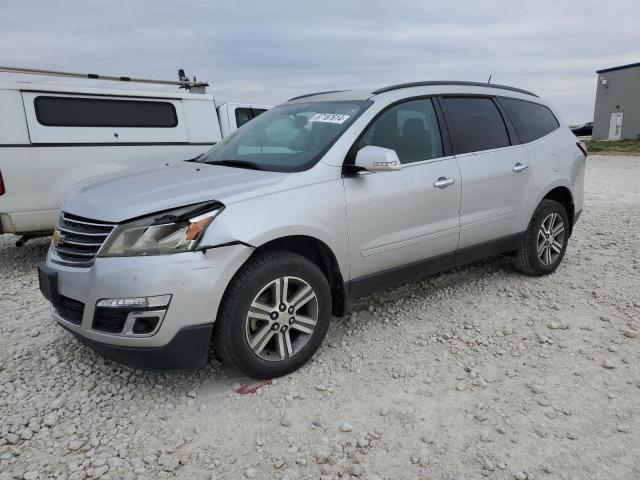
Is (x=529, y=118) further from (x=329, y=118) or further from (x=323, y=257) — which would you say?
(x=323, y=257)

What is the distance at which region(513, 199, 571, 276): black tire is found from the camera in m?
4.51

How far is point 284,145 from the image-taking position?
3.56 meters

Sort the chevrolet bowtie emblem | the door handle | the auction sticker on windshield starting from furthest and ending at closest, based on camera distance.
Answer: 1. the door handle
2. the auction sticker on windshield
3. the chevrolet bowtie emblem

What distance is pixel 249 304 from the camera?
2.79 metres

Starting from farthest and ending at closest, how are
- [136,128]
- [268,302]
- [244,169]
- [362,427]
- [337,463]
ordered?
[136,128], [244,169], [268,302], [362,427], [337,463]

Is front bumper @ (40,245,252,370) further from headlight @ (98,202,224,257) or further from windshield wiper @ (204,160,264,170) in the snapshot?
windshield wiper @ (204,160,264,170)

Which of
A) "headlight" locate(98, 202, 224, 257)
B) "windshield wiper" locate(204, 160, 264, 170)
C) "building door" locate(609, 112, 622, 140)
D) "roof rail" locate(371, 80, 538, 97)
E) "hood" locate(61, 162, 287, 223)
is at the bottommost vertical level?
"building door" locate(609, 112, 622, 140)

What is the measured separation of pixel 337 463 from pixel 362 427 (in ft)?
0.96

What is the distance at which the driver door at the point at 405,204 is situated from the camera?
3.27 meters

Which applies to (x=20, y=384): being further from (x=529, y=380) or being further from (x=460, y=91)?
(x=460, y=91)

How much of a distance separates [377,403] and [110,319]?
150 cm

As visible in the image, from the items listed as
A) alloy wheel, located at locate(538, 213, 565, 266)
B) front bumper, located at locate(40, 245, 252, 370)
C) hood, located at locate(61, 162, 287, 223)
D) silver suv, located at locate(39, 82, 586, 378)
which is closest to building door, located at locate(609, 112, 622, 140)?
alloy wheel, located at locate(538, 213, 565, 266)

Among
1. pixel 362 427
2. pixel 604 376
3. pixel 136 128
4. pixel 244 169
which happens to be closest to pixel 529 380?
pixel 604 376

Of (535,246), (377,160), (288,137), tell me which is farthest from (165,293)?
(535,246)
